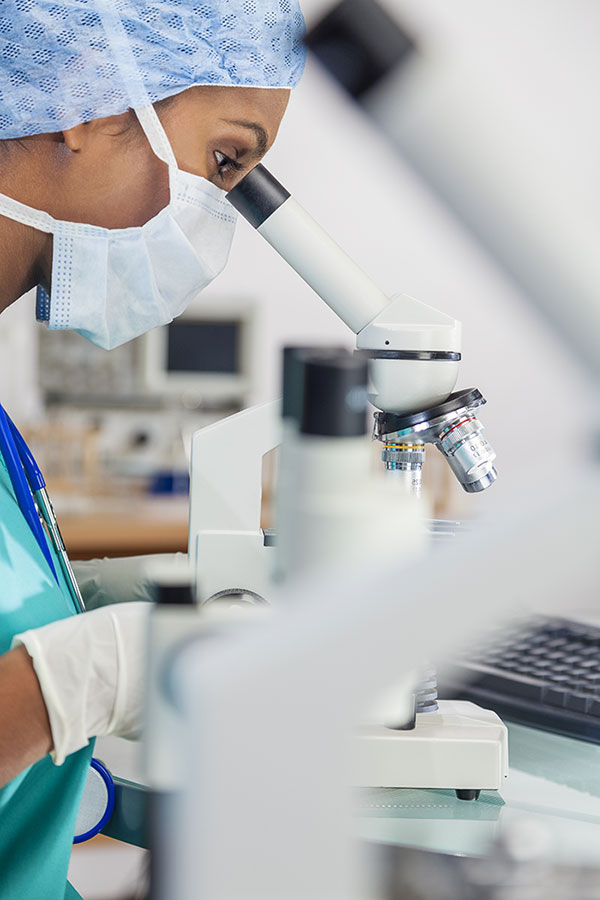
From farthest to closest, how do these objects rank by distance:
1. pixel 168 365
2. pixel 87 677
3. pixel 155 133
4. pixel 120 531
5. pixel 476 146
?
pixel 168 365 → pixel 120 531 → pixel 155 133 → pixel 87 677 → pixel 476 146

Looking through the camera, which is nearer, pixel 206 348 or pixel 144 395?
pixel 206 348

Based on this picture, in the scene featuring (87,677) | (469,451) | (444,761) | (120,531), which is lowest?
(120,531)

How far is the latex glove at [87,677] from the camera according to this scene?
0.59 m

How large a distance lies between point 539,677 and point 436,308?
46 centimetres

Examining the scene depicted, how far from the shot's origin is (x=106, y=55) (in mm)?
933

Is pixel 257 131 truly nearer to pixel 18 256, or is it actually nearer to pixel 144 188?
pixel 144 188

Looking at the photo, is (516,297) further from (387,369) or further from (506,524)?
(387,369)

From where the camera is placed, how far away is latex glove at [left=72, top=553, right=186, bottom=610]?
120 cm

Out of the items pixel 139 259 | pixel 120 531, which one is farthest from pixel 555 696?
pixel 120 531

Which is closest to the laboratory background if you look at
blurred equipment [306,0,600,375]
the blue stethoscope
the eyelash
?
blurred equipment [306,0,600,375]

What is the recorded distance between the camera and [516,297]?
0.36 meters

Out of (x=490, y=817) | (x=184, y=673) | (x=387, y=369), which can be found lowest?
(x=490, y=817)

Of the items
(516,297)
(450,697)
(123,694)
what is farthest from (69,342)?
(516,297)

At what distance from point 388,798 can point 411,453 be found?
34cm
